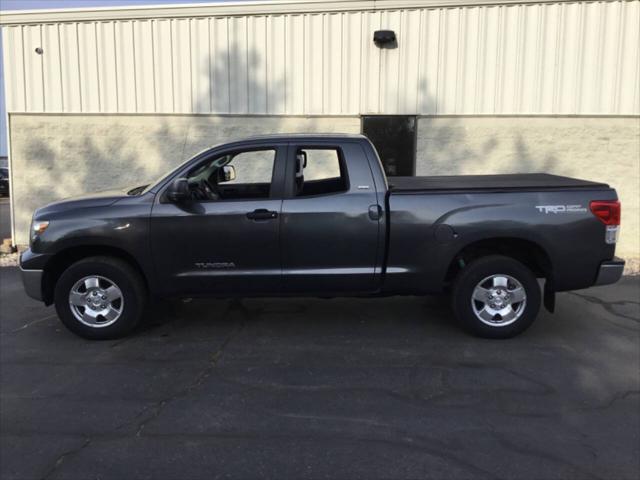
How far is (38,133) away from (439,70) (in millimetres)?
7251

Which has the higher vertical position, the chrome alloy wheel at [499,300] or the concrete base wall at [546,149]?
the concrete base wall at [546,149]

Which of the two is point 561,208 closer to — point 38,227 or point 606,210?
point 606,210

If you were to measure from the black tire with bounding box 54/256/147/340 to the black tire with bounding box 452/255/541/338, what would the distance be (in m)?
3.03

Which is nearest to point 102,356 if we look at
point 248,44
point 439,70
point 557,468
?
point 557,468

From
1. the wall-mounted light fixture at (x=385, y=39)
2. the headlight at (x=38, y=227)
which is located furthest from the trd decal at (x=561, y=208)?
the wall-mounted light fixture at (x=385, y=39)

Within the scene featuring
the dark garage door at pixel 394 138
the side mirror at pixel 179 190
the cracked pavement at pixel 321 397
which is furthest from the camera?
the dark garage door at pixel 394 138

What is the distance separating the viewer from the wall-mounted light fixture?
31.2 ft

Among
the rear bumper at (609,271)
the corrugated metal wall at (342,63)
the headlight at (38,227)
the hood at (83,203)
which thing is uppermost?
the corrugated metal wall at (342,63)

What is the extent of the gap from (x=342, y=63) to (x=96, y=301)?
6.23 m

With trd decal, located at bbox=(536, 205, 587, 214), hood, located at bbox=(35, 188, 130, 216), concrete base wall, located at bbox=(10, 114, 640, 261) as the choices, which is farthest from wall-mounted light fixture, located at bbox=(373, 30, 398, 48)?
hood, located at bbox=(35, 188, 130, 216)

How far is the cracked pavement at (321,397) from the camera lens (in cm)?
334

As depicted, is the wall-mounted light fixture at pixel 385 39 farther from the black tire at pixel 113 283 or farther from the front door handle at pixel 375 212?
the black tire at pixel 113 283

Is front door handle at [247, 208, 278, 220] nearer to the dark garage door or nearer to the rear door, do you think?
the rear door

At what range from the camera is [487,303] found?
5422 mm
